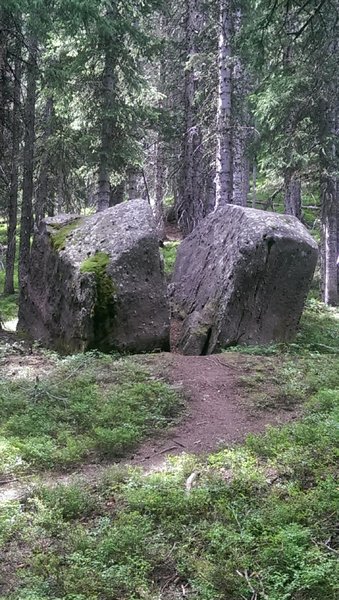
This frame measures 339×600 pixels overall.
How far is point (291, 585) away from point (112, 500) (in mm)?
1953

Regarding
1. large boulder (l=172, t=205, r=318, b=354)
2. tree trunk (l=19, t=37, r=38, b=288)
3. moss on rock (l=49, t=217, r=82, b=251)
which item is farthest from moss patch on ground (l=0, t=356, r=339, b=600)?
tree trunk (l=19, t=37, r=38, b=288)

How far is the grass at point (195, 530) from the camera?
3646 mm

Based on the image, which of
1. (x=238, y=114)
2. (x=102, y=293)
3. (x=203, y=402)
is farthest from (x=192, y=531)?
(x=238, y=114)

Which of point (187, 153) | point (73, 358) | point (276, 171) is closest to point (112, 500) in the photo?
point (73, 358)

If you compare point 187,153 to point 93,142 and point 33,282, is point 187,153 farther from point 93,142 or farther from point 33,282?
point 33,282

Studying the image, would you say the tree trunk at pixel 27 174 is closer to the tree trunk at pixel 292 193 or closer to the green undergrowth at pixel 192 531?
the tree trunk at pixel 292 193

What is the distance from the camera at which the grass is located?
3.65 meters

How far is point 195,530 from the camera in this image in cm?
429

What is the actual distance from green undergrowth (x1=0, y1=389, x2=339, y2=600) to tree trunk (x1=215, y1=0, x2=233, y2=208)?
9.61 meters

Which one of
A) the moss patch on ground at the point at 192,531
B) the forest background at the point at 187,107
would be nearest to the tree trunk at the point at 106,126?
the forest background at the point at 187,107

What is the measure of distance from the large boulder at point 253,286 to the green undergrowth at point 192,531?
16.5 feet

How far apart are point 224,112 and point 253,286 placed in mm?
5689

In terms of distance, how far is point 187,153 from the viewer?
18.7 meters

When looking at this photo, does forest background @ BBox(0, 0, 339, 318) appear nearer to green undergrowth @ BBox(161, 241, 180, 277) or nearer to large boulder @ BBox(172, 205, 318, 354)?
green undergrowth @ BBox(161, 241, 180, 277)
